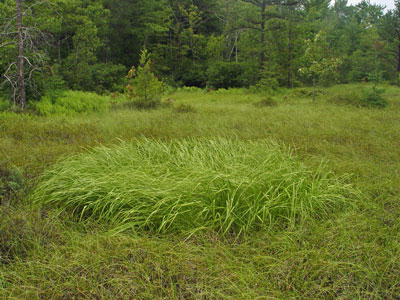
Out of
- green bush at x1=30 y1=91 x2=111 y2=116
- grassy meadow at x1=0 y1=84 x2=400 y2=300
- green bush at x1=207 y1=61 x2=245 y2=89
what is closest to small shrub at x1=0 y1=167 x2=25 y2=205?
grassy meadow at x1=0 y1=84 x2=400 y2=300

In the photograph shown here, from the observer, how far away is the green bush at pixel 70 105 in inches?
348

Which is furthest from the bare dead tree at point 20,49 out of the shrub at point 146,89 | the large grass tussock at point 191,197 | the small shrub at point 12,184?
the large grass tussock at point 191,197

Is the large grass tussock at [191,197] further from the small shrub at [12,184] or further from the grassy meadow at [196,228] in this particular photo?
the small shrub at [12,184]

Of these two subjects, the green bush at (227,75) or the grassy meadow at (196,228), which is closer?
the grassy meadow at (196,228)

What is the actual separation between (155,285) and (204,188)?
123 centimetres

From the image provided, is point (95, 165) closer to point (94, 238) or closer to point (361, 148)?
point (94, 238)

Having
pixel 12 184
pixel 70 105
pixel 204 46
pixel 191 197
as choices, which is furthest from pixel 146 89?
pixel 204 46

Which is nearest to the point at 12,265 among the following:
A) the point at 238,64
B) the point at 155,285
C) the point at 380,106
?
the point at 155,285

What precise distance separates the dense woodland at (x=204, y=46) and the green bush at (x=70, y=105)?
49cm

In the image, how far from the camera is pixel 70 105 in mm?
9703

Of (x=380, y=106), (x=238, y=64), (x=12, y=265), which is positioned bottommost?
(x=12, y=265)

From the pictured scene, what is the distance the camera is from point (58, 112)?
901 cm

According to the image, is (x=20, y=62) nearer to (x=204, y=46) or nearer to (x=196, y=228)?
(x=196, y=228)

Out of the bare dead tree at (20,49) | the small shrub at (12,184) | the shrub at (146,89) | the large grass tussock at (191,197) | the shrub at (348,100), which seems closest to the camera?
the large grass tussock at (191,197)
